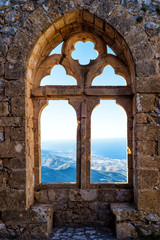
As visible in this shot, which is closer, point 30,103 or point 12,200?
point 12,200

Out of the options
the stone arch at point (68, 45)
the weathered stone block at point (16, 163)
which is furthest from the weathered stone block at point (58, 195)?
the weathered stone block at point (16, 163)

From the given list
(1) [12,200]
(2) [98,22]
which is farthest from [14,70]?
(1) [12,200]

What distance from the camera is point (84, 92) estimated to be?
3.75m

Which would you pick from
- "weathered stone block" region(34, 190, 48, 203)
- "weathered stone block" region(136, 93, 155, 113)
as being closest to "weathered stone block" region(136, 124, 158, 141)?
"weathered stone block" region(136, 93, 155, 113)

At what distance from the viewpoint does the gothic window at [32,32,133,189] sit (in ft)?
12.2

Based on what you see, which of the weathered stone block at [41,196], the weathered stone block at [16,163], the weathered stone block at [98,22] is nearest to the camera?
the weathered stone block at [16,163]

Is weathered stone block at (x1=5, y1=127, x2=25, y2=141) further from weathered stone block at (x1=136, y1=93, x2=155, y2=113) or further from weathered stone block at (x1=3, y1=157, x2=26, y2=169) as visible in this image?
weathered stone block at (x1=136, y1=93, x2=155, y2=113)

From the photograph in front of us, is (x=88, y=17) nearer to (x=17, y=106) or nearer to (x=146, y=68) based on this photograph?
(x=146, y=68)

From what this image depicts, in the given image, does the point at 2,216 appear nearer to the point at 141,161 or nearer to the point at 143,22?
the point at 141,161

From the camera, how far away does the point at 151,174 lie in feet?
10.5

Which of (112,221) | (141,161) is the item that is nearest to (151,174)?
(141,161)

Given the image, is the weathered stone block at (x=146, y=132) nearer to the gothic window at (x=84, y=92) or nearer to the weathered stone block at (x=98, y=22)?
the gothic window at (x=84, y=92)

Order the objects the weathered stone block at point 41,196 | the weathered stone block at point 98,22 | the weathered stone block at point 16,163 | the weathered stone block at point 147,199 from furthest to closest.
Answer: the weathered stone block at point 41,196 < the weathered stone block at point 98,22 < the weathered stone block at point 16,163 < the weathered stone block at point 147,199

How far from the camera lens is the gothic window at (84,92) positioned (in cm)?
371
